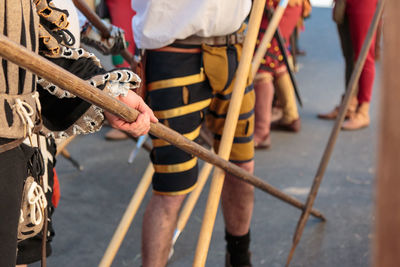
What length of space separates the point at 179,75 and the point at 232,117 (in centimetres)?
20

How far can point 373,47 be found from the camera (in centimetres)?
382

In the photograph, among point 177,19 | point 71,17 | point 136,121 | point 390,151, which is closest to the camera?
point 390,151

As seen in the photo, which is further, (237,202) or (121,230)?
(121,230)

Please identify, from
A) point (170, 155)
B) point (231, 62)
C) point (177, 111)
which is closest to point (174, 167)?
point (170, 155)

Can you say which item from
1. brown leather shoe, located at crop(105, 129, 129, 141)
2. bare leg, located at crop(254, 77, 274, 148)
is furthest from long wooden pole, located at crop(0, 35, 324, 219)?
brown leather shoe, located at crop(105, 129, 129, 141)

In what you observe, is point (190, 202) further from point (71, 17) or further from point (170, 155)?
point (71, 17)

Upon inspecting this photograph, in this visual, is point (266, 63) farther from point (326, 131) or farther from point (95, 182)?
point (95, 182)

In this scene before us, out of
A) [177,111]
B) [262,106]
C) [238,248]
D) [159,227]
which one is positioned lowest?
[262,106]

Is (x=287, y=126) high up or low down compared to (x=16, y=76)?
down

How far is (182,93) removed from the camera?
5.44 ft

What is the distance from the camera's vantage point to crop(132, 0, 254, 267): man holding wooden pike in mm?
1627

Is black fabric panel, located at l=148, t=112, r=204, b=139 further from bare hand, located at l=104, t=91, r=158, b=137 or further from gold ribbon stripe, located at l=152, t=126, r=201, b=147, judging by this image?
bare hand, located at l=104, t=91, r=158, b=137

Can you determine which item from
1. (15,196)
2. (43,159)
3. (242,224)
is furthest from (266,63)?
(15,196)

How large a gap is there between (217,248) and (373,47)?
82.5 inches
